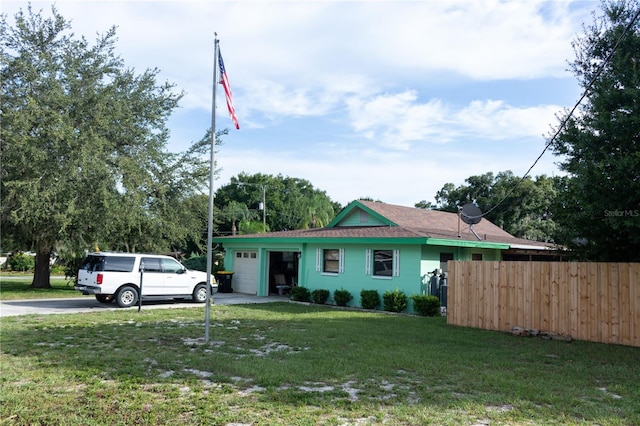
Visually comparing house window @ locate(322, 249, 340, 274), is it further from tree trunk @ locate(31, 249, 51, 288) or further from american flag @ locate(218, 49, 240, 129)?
tree trunk @ locate(31, 249, 51, 288)

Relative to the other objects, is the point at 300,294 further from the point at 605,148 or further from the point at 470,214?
the point at 605,148

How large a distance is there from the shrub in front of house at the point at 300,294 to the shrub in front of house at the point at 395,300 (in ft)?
12.1

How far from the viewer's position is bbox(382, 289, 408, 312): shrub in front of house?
15820mm

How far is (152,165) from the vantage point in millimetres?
22203

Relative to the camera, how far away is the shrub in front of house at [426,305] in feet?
49.2

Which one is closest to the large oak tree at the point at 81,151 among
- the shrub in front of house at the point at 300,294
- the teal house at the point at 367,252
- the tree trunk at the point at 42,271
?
the tree trunk at the point at 42,271

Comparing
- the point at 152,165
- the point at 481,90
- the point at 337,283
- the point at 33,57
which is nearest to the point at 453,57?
the point at 481,90

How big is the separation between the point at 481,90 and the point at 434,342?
26.1 ft

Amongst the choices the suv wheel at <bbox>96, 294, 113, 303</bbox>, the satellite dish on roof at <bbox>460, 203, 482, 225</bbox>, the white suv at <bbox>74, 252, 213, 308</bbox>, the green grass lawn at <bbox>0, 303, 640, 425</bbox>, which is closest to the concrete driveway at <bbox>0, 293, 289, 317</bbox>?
the suv wheel at <bbox>96, 294, 113, 303</bbox>

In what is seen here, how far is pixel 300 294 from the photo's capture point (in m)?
18.9

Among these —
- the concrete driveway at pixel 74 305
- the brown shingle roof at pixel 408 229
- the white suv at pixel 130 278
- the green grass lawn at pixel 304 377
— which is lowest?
the concrete driveway at pixel 74 305

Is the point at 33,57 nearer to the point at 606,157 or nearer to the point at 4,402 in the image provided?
the point at 4,402

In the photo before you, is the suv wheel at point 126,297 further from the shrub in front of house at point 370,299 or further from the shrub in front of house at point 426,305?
the shrub in front of house at point 426,305

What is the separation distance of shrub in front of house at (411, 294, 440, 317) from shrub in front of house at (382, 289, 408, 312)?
60cm
